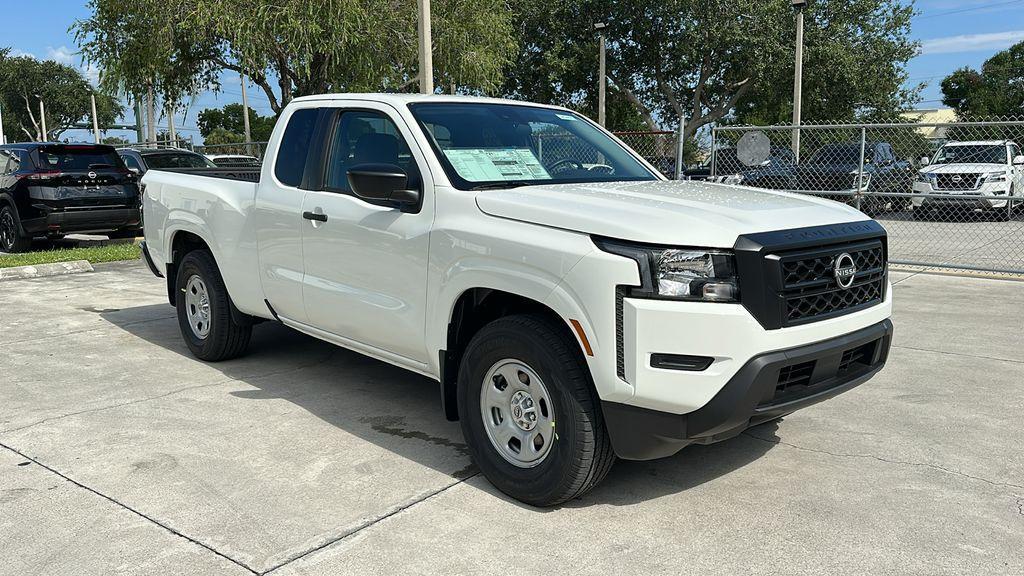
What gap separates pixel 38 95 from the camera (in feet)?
231

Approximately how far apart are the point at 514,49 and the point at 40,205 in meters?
15.2

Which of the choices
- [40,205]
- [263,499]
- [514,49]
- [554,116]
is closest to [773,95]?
[514,49]

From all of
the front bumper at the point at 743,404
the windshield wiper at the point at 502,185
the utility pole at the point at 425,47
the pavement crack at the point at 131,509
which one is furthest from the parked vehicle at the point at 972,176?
the pavement crack at the point at 131,509

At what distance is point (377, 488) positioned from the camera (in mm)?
4148

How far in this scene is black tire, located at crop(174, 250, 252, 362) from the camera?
20.6ft

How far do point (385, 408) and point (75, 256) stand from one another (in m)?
9.10

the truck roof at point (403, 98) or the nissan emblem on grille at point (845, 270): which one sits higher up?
the truck roof at point (403, 98)

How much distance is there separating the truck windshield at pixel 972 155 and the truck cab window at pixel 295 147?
1500cm

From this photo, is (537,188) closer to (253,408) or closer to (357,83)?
(253,408)

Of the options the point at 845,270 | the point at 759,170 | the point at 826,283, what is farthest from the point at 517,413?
the point at 759,170

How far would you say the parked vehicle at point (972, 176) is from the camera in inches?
634

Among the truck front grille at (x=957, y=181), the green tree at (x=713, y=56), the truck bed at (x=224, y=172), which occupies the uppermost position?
the green tree at (x=713, y=56)

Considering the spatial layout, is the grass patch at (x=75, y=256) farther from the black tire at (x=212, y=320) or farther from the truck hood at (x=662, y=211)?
the truck hood at (x=662, y=211)

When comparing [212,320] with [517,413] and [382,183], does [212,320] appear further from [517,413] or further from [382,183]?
[517,413]
